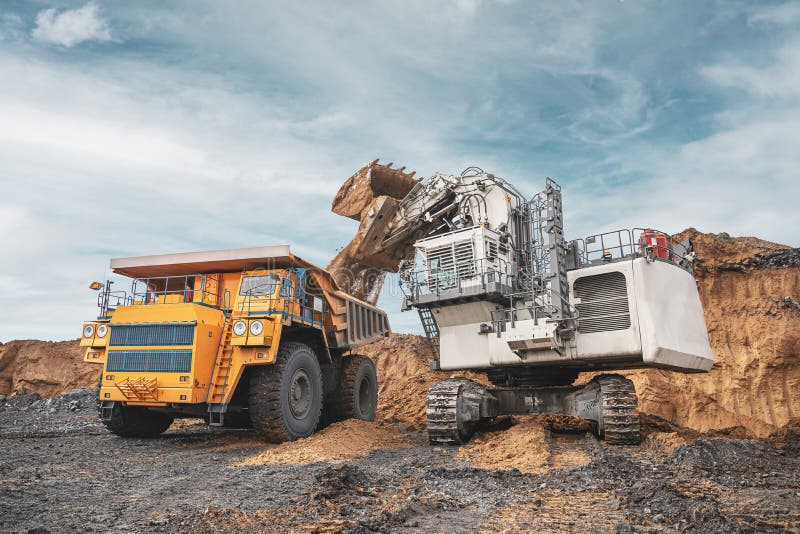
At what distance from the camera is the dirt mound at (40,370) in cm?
2509

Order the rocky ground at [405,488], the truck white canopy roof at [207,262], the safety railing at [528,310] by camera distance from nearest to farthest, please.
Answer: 1. the rocky ground at [405,488]
2. the safety railing at [528,310]
3. the truck white canopy roof at [207,262]

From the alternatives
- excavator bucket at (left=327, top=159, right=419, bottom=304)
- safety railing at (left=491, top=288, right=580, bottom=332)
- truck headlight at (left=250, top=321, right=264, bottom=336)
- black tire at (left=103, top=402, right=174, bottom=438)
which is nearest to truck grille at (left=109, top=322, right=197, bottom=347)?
truck headlight at (left=250, top=321, right=264, bottom=336)

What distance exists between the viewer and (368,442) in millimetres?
10281

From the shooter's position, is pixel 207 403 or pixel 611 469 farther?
pixel 207 403

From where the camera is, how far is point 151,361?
9.80 metres

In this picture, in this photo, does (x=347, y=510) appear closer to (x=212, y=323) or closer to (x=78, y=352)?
(x=212, y=323)

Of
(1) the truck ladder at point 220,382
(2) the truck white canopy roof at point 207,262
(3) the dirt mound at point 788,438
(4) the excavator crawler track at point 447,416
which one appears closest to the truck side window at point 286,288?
(2) the truck white canopy roof at point 207,262

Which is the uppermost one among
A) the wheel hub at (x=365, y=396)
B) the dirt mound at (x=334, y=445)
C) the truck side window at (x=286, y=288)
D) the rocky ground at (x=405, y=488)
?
the truck side window at (x=286, y=288)

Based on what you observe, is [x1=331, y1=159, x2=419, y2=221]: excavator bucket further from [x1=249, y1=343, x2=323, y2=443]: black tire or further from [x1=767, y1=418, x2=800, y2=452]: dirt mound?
[x1=767, y1=418, x2=800, y2=452]: dirt mound

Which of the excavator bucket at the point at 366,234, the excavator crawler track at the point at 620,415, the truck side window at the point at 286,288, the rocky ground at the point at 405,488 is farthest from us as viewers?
the excavator bucket at the point at 366,234

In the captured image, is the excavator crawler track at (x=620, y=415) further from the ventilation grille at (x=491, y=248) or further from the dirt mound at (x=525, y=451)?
the ventilation grille at (x=491, y=248)

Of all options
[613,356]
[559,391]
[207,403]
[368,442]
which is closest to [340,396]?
[368,442]

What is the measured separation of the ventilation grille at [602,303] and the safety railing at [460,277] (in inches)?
55.4

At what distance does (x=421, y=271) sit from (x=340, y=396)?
3.44 m
